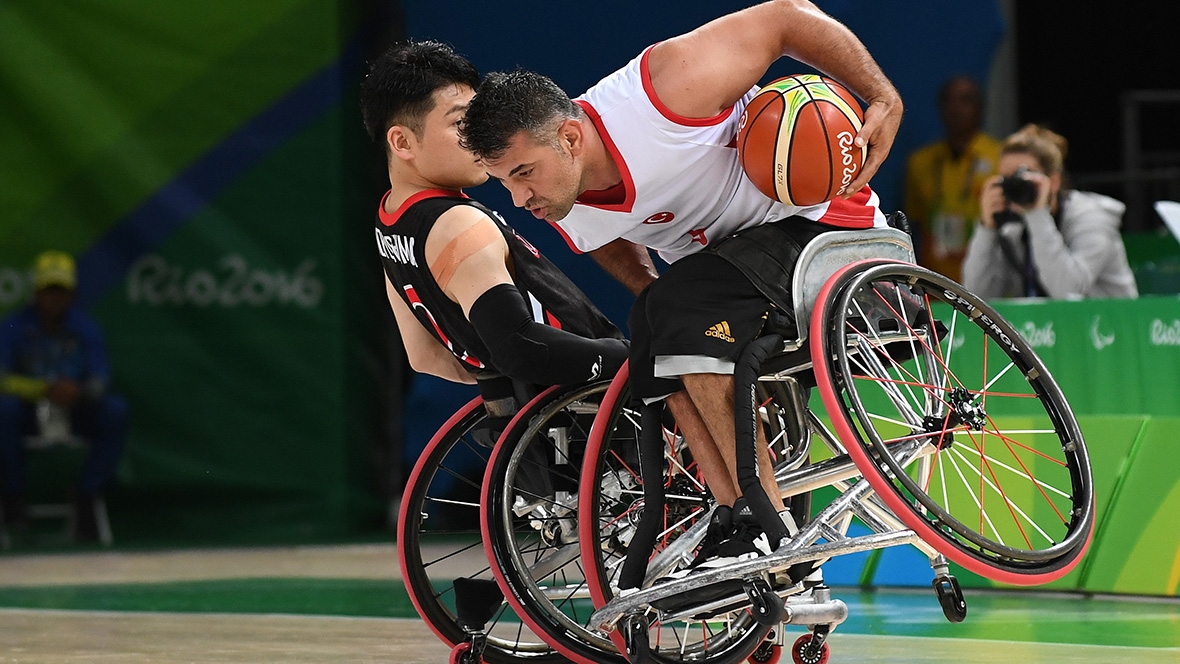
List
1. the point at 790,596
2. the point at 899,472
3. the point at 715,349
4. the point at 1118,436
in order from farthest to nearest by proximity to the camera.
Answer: the point at 1118,436 < the point at 790,596 < the point at 715,349 < the point at 899,472

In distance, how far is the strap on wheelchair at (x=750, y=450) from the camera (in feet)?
11.7

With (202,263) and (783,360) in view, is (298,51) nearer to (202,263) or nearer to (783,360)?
(202,263)

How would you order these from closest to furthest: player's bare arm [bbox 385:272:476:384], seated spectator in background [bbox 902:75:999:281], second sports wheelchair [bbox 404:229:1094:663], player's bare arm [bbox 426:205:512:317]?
second sports wheelchair [bbox 404:229:1094:663]
player's bare arm [bbox 426:205:512:317]
player's bare arm [bbox 385:272:476:384]
seated spectator in background [bbox 902:75:999:281]

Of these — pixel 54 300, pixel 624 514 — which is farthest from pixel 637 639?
pixel 54 300

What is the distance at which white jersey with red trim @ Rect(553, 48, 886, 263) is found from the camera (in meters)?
3.75

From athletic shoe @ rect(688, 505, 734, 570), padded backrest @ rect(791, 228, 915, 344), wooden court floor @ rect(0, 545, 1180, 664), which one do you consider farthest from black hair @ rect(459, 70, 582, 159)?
wooden court floor @ rect(0, 545, 1180, 664)

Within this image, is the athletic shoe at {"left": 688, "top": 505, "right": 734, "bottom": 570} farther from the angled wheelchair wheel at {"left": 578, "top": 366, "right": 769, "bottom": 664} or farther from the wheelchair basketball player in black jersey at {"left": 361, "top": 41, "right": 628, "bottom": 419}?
the wheelchair basketball player in black jersey at {"left": 361, "top": 41, "right": 628, "bottom": 419}

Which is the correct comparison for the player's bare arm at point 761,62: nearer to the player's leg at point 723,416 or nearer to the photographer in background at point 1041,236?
the player's leg at point 723,416

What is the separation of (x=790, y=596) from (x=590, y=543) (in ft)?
1.70

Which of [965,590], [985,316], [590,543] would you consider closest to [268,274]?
[965,590]

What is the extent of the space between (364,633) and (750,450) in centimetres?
234

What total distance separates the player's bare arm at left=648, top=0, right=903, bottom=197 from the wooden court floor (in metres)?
1.70

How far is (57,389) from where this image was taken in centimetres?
937

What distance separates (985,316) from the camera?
12.2 ft
